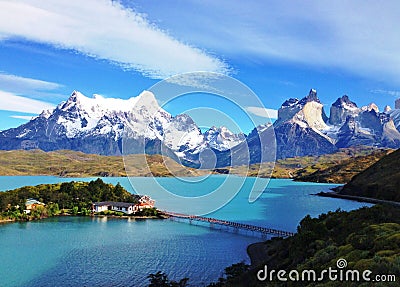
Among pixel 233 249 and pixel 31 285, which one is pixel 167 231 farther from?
pixel 31 285

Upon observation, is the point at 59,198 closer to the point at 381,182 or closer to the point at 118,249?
the point at 118,249

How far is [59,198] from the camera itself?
77125 mm

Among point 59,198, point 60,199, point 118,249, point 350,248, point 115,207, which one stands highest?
point 350,248

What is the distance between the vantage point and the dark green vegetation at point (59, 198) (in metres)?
67.8

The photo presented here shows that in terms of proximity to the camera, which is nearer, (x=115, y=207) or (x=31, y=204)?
(x=31, y=204)

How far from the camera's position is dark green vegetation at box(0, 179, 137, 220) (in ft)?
222

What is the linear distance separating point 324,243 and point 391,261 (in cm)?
1015

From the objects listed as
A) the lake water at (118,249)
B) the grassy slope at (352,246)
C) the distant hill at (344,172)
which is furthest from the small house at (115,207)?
the distant hill at (344,172)

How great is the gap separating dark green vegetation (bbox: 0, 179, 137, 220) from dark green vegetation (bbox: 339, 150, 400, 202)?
188ft

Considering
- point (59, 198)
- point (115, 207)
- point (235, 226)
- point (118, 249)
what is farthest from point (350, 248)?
point (59, 198)

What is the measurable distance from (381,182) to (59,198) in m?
Answer: 77.9

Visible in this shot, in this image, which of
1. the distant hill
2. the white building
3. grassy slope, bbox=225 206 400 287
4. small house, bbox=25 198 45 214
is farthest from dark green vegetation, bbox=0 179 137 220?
the distant hill

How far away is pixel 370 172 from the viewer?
10775 centimetres

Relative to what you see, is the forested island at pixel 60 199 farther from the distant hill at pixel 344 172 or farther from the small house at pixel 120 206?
the distant hill at pixel 344 172
